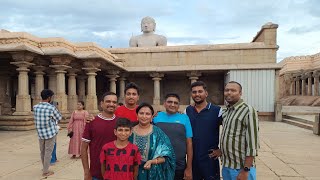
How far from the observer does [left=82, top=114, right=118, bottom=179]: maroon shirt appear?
8.67 ft

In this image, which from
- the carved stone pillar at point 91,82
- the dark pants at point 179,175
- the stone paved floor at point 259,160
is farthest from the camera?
the carved stone pillar at point 91,82

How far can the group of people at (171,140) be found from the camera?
96.0 inches

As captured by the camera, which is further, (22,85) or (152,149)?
(22,85)

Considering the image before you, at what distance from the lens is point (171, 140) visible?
2.73 m

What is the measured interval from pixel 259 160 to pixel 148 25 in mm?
16250

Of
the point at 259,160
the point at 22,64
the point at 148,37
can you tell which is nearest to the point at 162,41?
the point at 148,37

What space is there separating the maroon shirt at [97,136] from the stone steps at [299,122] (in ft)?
35.4

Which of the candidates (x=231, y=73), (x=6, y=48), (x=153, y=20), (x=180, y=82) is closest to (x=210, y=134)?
(x=6, y=48)

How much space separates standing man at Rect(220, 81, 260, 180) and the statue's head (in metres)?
18.2

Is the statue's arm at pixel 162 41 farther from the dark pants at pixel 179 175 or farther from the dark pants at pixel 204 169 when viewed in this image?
the dark pants at pixel 179 175

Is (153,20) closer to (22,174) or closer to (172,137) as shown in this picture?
(22,174)

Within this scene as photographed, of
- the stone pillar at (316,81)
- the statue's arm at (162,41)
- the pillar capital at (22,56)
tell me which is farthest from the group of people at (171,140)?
the stone pillar at (316,81)

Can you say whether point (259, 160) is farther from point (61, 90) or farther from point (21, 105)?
point (21, 105)

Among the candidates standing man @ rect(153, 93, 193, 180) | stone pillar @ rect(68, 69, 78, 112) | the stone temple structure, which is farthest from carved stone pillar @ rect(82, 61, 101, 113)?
standing man @ rect(153, 93, 193, 180)
